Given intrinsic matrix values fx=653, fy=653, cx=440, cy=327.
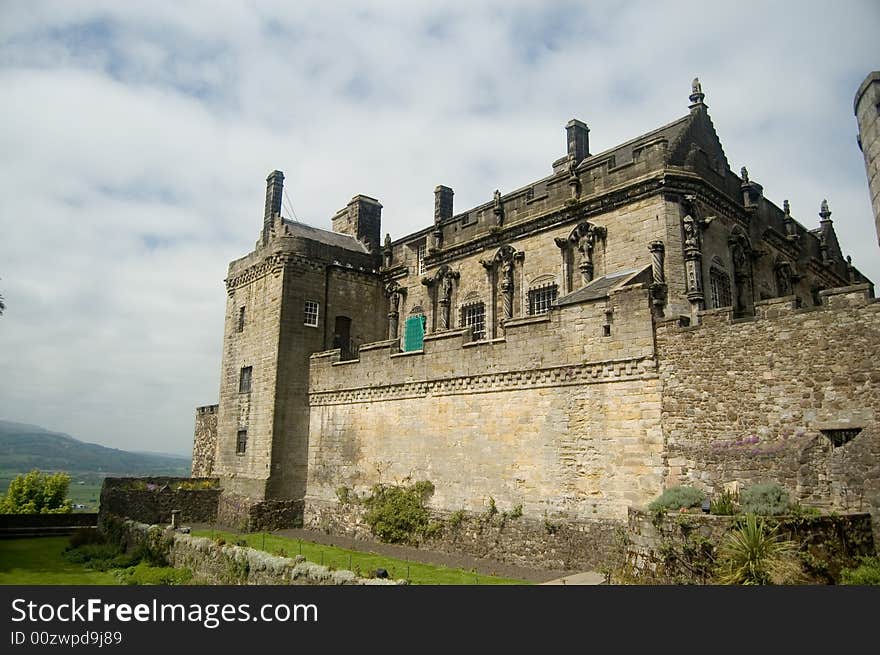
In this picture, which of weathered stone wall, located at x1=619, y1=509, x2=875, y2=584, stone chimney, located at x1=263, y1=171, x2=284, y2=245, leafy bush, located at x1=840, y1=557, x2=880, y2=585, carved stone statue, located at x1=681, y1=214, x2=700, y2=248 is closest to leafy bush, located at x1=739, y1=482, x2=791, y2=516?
weathered stone wall, located at x1=619, y1=509, x2=875, y2=584

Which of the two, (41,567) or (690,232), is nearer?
(690,232)

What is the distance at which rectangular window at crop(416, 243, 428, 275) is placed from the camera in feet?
95.6

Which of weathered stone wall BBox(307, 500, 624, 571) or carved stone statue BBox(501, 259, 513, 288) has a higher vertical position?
carved stone statue BBox(501, 259, 513, 288)

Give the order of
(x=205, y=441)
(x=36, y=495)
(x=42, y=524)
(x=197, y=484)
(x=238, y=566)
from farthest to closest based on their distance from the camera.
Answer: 1. (x=36, y=495)
2. (x=205, y=441)
3. (x=42, y=524)
4. (x=197, y=484)
5. (x=238, y=566)

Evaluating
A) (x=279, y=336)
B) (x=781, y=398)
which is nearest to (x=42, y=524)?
(x=279, y=336)

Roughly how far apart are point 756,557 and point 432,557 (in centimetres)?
1078

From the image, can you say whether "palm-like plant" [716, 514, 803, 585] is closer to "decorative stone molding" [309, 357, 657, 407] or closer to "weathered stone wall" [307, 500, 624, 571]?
"weathered stone wall" [307, 500, 624, 571]

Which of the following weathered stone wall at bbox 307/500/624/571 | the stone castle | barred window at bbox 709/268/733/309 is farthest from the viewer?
barred window at bbox 709/268/733/309

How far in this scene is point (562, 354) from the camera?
1858 centimetres

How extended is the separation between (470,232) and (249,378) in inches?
460

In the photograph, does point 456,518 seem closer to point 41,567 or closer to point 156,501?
point 41,567

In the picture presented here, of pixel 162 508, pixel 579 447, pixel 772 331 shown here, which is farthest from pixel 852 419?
pixel 162 508

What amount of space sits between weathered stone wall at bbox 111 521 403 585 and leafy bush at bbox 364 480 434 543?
244 inches
